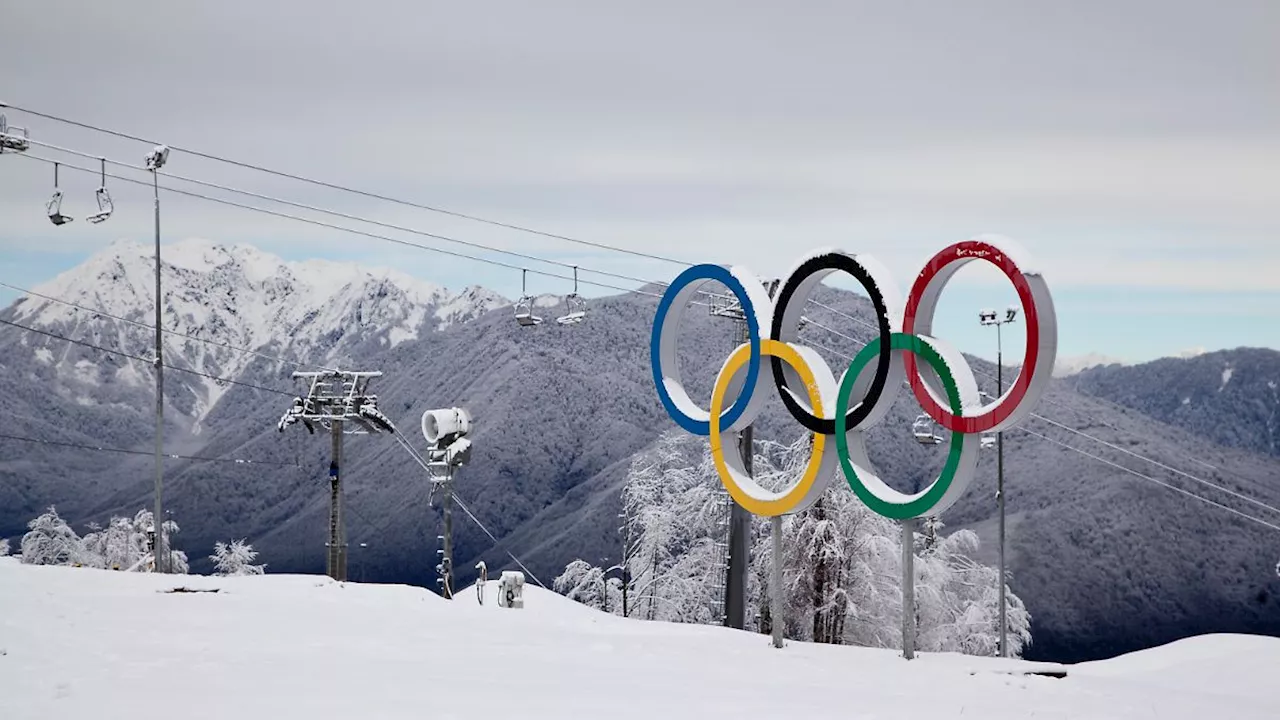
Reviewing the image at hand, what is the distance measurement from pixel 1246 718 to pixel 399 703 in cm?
1079

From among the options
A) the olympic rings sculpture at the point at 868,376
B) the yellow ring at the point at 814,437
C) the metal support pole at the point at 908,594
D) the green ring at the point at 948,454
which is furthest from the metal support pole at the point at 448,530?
the metal support pole at the point at 908,594

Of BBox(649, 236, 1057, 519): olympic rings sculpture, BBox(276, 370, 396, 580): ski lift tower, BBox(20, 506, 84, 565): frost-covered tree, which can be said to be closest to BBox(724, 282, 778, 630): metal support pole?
BBox(649, 236, 1057, 519): olympic rings sculpture

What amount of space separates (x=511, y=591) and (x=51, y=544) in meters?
62.0

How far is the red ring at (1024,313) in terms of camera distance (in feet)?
62.7

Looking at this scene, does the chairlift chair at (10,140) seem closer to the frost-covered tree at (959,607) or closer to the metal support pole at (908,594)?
the metal support pole at (908,594)

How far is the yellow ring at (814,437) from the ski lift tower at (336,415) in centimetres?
1701

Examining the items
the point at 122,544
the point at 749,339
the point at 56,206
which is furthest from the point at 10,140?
the point at 122,544

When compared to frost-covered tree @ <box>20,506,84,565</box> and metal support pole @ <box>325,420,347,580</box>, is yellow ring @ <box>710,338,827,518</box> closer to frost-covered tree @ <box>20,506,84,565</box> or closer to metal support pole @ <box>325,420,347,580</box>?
metal support pole @ <box>325,420,347,580</box>

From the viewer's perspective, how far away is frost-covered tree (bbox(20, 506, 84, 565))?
255ft

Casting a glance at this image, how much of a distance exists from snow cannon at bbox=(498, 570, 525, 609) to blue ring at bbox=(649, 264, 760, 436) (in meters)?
5.61

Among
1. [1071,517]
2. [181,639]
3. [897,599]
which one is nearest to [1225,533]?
[1071,517]

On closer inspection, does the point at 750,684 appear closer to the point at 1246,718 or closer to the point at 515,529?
the point at 1246,718

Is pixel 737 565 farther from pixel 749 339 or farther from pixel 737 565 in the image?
pixel 749 339

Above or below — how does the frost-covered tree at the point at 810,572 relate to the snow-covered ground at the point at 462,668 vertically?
below
